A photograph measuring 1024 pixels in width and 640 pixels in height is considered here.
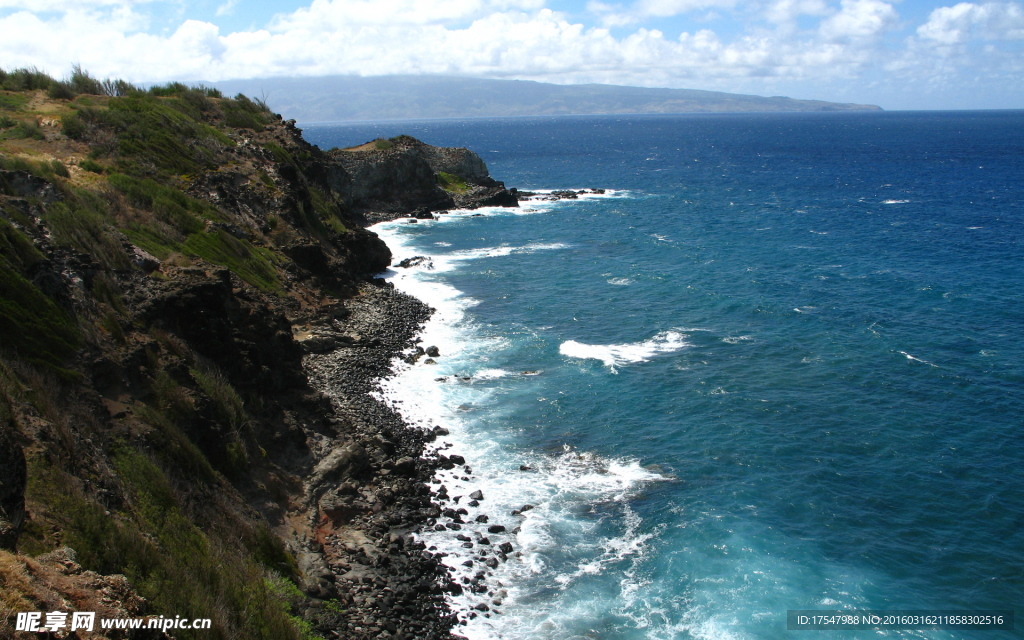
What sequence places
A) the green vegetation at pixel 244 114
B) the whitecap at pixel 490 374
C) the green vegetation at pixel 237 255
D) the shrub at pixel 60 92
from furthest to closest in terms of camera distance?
the green vegetation at pixel 244 114, the shrub at pixel 60 92, the whitecap at pixel 490 374, the green vegetation at pixel 237 255

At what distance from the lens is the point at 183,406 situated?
21156 millimetres

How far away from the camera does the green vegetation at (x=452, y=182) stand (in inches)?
4026

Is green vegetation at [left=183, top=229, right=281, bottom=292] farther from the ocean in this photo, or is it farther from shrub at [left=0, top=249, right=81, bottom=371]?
shrub at [left=0, top=249, right=81, bottom=371]

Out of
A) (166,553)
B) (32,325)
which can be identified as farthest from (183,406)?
(166,553)

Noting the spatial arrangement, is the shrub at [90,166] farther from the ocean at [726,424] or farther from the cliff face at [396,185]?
the cliff face at [396,185]

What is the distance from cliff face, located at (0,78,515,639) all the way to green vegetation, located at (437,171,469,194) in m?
55.9

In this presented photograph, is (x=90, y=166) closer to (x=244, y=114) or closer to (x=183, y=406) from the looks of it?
(x=183, y=406)

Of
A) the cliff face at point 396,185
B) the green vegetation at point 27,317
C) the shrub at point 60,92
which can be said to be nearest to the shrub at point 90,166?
the shrub at point 60,92

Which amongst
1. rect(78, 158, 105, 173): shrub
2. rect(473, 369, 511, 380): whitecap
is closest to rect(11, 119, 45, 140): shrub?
rect(78, 158, 105, 173): shrub

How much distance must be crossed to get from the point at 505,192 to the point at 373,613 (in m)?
85.0

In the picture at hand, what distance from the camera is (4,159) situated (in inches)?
1125

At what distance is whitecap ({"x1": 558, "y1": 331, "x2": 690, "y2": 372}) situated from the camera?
4150 cm

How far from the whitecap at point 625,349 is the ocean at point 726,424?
8.4 inches

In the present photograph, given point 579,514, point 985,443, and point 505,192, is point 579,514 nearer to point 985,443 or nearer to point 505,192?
point 985,443
